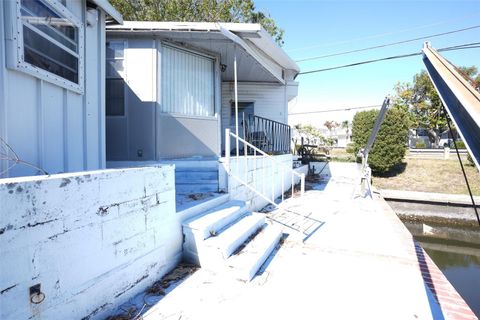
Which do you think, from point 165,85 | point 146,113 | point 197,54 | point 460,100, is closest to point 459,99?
point 460,100

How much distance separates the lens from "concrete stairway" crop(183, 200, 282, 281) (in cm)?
351

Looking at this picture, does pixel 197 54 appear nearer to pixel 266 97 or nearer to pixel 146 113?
pixel 146 113

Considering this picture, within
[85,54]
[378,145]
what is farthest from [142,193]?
[378,145]

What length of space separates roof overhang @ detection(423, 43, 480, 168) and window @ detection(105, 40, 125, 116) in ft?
18.5

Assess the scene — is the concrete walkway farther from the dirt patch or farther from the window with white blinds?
the window with white blinds

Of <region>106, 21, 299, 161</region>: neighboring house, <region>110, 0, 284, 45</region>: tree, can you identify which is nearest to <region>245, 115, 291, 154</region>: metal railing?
<region>106, 21, 299, 161</region>: neighboring house

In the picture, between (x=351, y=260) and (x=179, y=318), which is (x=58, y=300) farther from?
(x=351, y=260)

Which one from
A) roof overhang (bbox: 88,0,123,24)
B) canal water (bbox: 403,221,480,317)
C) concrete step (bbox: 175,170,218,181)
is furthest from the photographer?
canal water (bbox: 403,221,480,317)

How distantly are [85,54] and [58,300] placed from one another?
10.1 ft

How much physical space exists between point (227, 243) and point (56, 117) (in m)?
2.41

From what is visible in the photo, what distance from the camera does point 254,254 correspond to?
3.76 meters

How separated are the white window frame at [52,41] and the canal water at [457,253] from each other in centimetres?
787

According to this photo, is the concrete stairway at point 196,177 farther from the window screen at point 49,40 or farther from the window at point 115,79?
the window screen at point 49,40

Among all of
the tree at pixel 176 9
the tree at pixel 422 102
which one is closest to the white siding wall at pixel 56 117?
the tree at pixel 176 9
